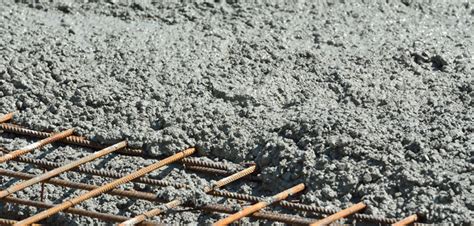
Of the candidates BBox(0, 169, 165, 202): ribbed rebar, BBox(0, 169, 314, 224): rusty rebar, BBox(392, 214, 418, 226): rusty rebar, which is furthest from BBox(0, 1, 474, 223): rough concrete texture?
BBox(0, 169, 165, 202): ribbed rebar

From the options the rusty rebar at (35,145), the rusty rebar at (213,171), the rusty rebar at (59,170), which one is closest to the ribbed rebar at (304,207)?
the rusty rebar at (213,171)

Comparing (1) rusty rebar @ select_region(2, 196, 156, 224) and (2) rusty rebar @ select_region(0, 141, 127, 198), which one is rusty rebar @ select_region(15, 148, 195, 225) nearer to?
(1) rusty rebar @ select_region(2, 196, 156, 224)

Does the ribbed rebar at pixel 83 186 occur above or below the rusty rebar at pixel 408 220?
below

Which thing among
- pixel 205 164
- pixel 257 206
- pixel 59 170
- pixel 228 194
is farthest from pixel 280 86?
pixel 59 170

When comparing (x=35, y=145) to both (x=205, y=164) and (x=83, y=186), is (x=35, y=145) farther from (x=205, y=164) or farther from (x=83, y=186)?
(x=205, y=164)

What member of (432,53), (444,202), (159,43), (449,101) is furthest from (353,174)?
(159,43)

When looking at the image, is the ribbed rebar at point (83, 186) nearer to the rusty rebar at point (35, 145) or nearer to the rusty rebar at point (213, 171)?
the rusty rebar at point (35, 145)
